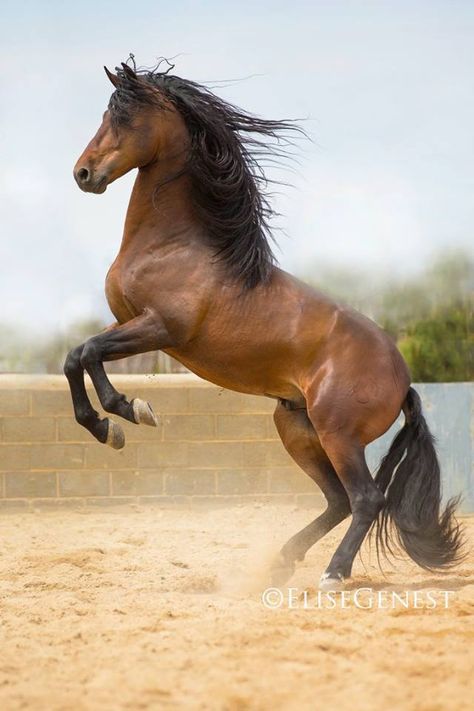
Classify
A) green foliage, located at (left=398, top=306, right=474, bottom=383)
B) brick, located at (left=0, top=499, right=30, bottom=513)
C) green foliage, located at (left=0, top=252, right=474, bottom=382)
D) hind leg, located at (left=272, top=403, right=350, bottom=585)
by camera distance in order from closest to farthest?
hind leg, located at (left=272, top=403, right=350, bottom=585), brick, located at (left=0, top=499, right=30, bottom=513), green foliage, located at (left=0, top=252, right=474, bottom=382), green foliage, located at (left=398, top=306, right=474, bottom=383)

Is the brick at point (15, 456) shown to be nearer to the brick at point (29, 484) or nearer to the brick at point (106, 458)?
the brick at point (29, 484)

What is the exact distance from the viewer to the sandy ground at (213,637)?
2.79 m

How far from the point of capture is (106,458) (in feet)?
28.1

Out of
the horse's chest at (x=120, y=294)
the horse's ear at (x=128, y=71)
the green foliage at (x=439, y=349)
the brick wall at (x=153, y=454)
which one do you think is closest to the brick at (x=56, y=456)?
the brick wall at (x=153, y=454)

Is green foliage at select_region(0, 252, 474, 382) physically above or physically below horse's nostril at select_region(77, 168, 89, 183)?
below

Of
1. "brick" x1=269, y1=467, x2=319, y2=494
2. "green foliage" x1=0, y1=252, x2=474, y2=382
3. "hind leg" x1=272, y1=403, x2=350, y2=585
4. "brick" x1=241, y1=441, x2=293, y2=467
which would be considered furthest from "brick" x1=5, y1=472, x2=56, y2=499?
"hind leg" x1=272, y1=403, x2=350, y2=585

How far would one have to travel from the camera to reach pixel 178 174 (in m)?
4.95

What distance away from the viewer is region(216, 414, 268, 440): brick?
8.63 meters

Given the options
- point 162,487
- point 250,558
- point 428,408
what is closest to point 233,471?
point 162,487

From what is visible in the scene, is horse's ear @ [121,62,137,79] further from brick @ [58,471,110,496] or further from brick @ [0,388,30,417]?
brick @ [58,471,110,496]

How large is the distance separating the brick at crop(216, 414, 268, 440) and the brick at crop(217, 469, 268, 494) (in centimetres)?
32

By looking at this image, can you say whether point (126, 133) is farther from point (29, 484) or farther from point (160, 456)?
point (29, 484)

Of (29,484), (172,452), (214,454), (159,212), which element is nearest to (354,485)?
(159,212)

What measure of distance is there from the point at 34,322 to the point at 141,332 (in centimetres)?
662
